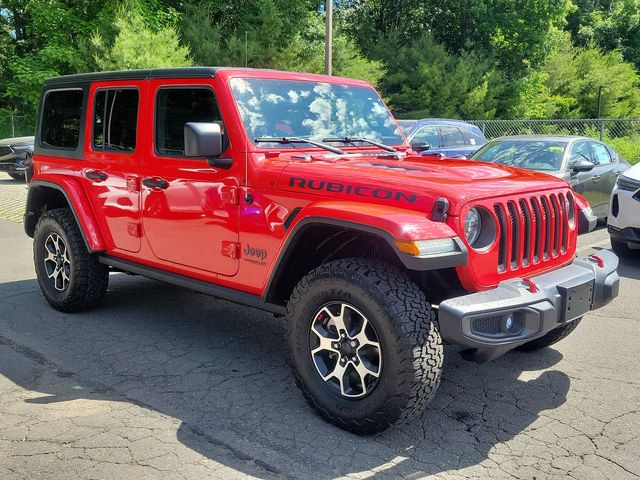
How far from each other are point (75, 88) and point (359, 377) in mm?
3539

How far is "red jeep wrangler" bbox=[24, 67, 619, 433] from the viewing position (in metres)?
3.22

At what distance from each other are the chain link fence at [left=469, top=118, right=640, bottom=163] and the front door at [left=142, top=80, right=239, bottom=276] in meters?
15.6

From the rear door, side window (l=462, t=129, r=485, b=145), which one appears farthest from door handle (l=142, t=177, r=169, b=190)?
side window (l=462, t=129, r=485, b=145)

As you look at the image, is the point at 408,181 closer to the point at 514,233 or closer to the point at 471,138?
the point at 514,233

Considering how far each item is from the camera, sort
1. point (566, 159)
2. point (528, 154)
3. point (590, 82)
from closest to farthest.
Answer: point (566, 159), point (528, 154), point (590, 82)

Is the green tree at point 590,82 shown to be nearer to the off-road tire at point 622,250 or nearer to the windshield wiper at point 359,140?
the off-road tire at point 622,250

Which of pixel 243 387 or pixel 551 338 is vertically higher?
pixel 551 338

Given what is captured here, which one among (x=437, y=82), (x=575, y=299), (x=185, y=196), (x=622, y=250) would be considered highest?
(x=437, y=82)

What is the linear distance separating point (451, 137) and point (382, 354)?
949 cm

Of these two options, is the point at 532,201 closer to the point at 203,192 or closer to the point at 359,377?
the point at 359,377

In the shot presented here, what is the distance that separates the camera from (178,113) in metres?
4.50

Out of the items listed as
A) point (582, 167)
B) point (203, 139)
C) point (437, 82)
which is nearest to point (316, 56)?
point (437, 82)

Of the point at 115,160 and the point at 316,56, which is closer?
the point at 115,160

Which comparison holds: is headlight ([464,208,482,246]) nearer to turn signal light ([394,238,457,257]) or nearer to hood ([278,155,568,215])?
hood ([278,155,568,215])
